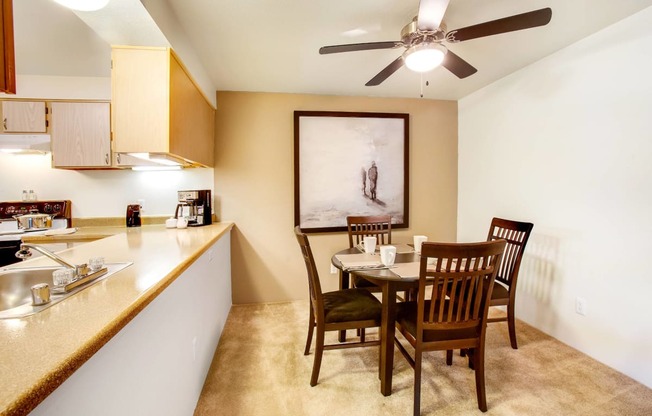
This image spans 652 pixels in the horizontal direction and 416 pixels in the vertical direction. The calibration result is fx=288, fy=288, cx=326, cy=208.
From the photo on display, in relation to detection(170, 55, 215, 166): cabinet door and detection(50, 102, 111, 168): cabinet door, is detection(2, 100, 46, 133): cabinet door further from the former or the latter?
detection(170, 55, 215, 166): cabinet door

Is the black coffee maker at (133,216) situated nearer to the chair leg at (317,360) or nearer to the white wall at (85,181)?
the white wall at (85,181)

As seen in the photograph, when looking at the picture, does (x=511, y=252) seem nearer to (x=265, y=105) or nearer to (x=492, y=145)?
(x=492, y=145)

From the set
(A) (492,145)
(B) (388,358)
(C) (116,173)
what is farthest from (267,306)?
(A) (492,145)

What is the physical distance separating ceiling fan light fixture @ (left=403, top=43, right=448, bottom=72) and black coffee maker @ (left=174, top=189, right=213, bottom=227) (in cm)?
212

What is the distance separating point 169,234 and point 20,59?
6.27 ft

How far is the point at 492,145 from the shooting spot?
121 inches

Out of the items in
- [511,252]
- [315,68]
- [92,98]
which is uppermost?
[315,68]

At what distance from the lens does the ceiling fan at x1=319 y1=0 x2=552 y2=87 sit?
142 cm

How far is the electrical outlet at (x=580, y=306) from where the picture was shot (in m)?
2.22

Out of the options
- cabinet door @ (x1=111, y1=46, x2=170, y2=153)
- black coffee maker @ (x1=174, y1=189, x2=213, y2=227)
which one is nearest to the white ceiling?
cabinet door @ (x1=111, y1=46, x2=170, y2=153)

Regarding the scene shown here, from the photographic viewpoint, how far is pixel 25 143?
2.54 meters

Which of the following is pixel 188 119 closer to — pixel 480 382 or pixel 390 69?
pixel 390 69

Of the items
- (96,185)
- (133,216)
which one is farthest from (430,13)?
(96,185)

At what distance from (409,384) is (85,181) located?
3.40m
